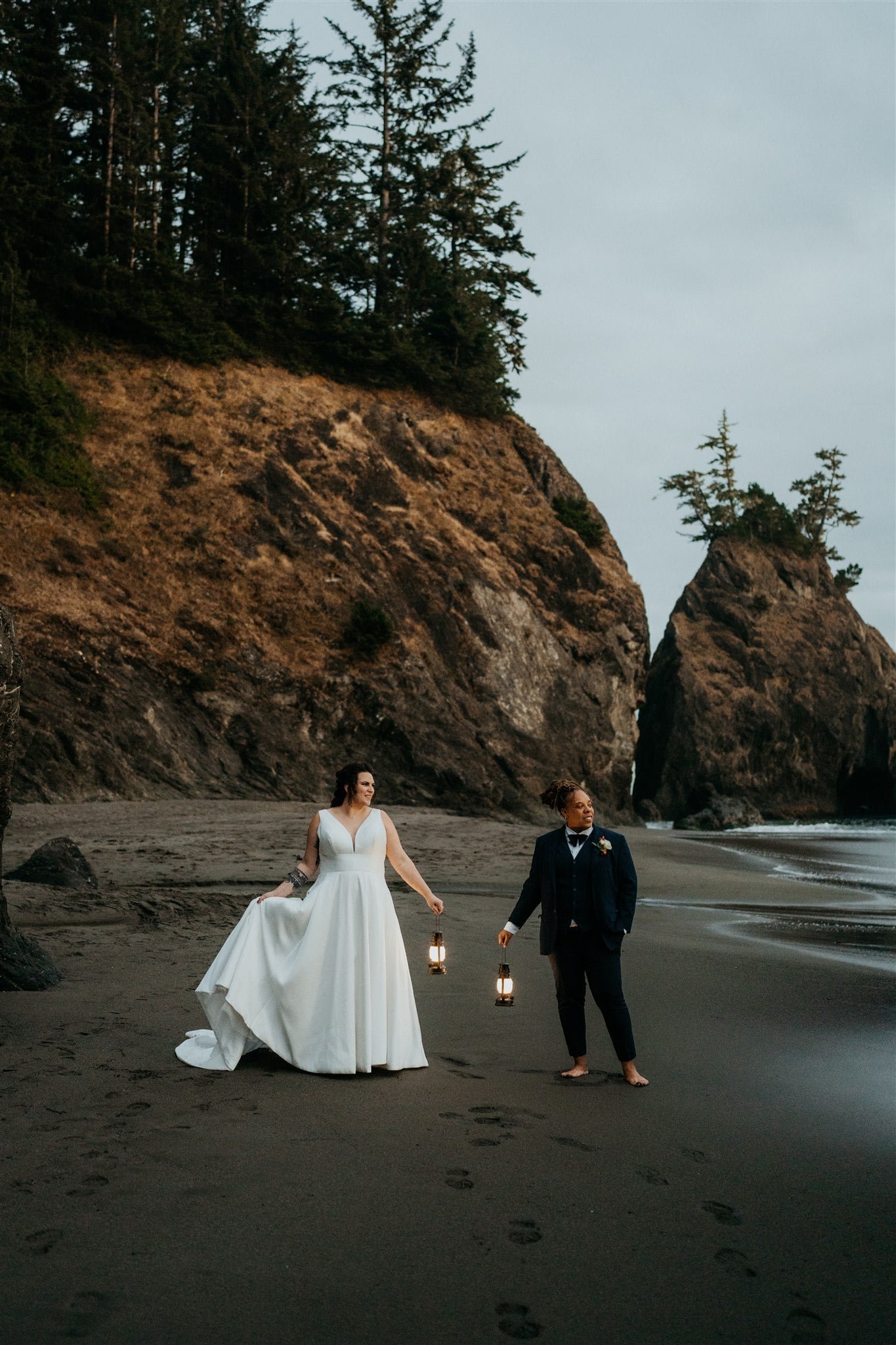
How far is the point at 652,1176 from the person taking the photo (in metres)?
4.32

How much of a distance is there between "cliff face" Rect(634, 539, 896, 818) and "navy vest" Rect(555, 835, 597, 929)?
45.2 m

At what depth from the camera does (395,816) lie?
22750 mm

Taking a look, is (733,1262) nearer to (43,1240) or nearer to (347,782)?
(43,1240)

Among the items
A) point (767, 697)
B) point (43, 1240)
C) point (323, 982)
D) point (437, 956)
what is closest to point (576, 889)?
point (437, 956)

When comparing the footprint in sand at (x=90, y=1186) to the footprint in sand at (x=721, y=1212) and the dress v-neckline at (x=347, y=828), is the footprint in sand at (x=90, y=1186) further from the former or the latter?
the dress v-neckline at (x=347, y=828)

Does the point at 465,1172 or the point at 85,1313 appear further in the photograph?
the point at 465,1172

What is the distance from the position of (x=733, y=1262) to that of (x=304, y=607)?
27.6 m

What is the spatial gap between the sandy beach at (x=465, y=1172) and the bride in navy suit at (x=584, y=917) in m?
0.31

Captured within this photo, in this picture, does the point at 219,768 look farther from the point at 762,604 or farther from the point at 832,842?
the point at 762,604

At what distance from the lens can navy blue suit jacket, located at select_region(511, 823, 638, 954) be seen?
5.81 meters

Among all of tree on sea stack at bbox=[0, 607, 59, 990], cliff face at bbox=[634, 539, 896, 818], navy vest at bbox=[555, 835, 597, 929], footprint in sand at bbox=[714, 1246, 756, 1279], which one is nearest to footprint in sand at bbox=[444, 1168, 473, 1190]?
footprint in sand at bbox=[714, 1246, 756, 1279]

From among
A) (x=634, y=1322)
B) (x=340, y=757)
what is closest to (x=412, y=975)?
(x=634, y=1322)

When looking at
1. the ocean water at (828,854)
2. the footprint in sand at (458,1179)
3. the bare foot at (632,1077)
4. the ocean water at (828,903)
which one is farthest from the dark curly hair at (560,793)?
the ocean water at (828,854)

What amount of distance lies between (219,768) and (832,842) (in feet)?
54.4
